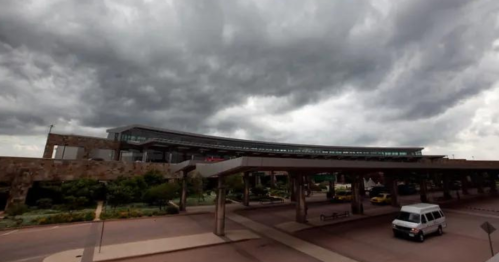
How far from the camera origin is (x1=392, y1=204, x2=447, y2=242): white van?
16547 mm

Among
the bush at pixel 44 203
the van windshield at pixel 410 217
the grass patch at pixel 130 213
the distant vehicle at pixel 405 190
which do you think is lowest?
the grass patch at pixel 130 213

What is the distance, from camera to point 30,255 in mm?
13781

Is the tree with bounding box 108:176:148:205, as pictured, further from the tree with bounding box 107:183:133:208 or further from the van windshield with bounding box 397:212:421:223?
the van windshield with bounding box 397:212:421:223

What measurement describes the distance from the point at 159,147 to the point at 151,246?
54593 millimetres

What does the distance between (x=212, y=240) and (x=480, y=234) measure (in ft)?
65.9

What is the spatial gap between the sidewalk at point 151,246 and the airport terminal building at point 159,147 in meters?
36.2

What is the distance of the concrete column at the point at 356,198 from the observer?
2666 cm

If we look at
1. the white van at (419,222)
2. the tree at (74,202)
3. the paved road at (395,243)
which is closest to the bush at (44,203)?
the tree at (74,202)

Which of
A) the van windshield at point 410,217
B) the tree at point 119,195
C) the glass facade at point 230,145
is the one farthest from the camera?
the glass facade at point 230,145

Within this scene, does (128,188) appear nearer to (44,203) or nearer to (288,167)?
(44,203)

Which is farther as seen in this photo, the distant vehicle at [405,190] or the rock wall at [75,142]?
the distant vehicle at [405,190]

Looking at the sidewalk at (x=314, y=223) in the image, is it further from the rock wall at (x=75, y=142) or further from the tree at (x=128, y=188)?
the rock wall at (x=75, y=142)

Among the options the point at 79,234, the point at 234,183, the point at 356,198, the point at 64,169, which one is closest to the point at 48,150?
the point at 64,169

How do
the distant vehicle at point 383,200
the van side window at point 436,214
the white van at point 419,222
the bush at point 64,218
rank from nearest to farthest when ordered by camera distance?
1. the white van at point 419,222
2. the van side window at point 436,214
3. the bush at point 64,218
4. the distant vehicle at point 383,200
